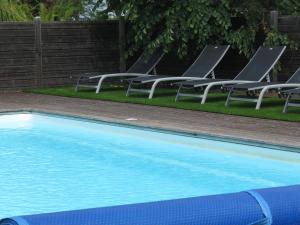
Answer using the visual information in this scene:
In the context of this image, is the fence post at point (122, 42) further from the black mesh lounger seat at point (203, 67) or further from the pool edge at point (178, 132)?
the pool edge at point (178, 132)

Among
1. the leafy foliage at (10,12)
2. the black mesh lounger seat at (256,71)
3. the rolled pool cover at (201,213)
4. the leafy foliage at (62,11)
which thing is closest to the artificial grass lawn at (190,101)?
the black mesh lounger seat at (256,71)

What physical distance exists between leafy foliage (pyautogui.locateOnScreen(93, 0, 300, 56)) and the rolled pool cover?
10240 millimetres

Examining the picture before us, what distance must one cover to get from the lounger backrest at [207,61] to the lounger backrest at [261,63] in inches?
32.1

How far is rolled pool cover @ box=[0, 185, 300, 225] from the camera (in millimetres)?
3713

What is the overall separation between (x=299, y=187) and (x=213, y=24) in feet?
36.5

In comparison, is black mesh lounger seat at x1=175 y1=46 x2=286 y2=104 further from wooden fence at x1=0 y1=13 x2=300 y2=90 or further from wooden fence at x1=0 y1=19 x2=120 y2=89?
wooden fence at x1=0 y1=19 x2=120 y2=89

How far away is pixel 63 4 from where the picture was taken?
22.7m

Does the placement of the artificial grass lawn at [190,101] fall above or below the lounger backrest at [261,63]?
below

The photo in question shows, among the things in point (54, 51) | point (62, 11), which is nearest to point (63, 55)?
point (54, 51)

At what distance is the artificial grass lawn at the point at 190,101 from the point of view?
1150cm

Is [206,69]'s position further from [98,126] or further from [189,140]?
[189,140]

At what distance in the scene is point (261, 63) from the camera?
1372 centimetres

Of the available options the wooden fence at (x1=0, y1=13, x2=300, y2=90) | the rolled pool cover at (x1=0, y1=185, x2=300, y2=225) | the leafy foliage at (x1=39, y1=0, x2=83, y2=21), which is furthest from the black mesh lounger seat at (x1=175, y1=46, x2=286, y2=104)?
the rolled pool cover at (x1=0, y1=185, x2=300, y2=225)

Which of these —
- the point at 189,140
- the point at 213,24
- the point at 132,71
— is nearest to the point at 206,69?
the point at 213,24
